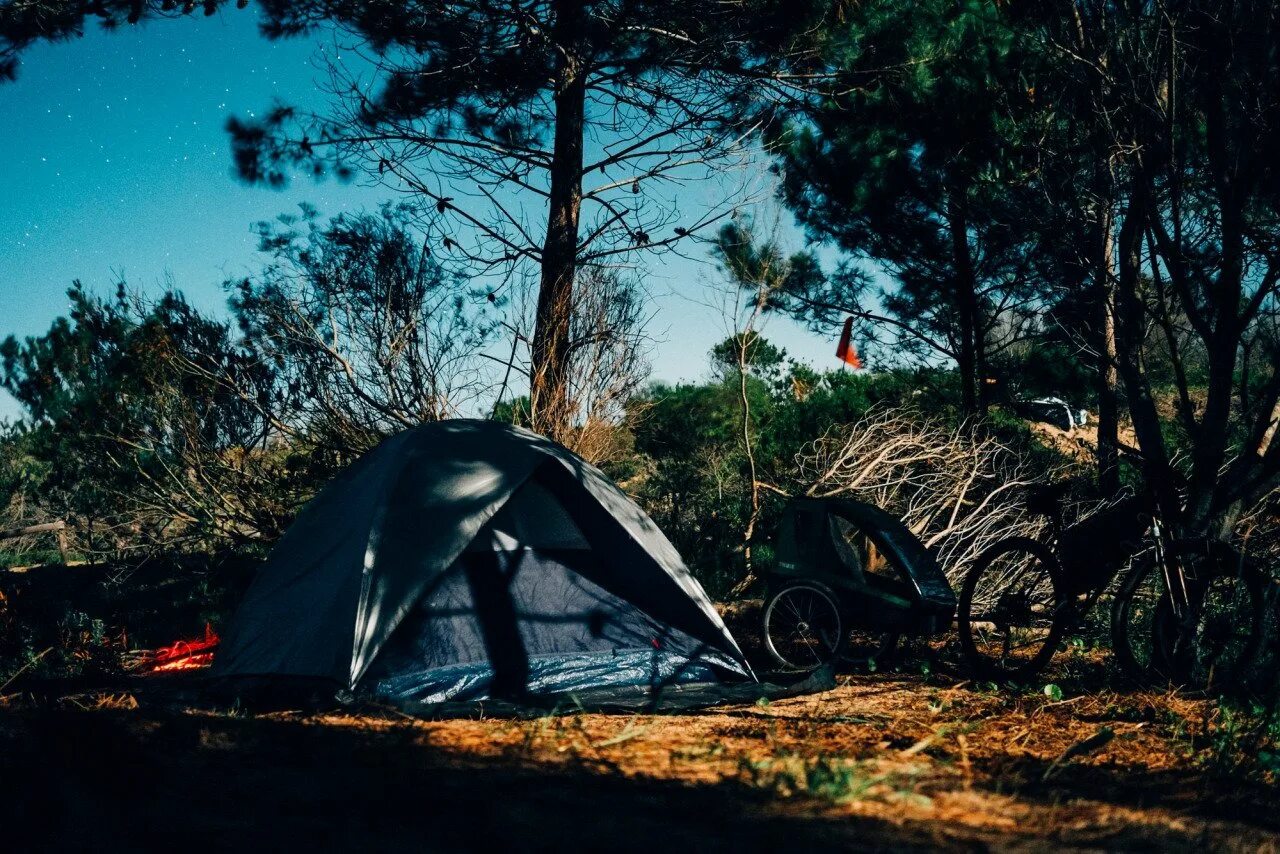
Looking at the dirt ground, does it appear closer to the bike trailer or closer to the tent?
the tent

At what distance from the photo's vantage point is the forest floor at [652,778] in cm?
281

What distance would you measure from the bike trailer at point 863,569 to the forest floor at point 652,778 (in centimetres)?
119

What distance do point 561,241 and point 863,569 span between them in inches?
196

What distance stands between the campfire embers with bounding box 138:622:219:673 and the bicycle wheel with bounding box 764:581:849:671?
435 centimetres

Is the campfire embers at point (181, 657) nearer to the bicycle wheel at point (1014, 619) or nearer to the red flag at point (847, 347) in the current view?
the bicycle wheel at point (1014, 619)

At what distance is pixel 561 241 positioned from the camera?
32.7 ft

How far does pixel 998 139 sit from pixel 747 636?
6341mm

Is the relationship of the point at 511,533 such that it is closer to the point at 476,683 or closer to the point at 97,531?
the point at 476,683

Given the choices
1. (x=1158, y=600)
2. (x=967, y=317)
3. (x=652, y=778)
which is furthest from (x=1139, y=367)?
(x=967, y=317)

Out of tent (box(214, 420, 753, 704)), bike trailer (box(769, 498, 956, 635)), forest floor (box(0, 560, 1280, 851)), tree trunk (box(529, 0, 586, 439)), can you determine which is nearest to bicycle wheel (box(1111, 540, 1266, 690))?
forest floor (box(0, 560, 1280, 851))

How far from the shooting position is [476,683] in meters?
5.58

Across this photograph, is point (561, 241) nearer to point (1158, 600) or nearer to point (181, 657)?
point (181, 657)

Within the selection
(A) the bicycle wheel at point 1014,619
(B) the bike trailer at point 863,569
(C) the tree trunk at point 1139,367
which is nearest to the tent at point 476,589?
(B) the bike trailer at point 863,569

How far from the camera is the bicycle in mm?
5008
